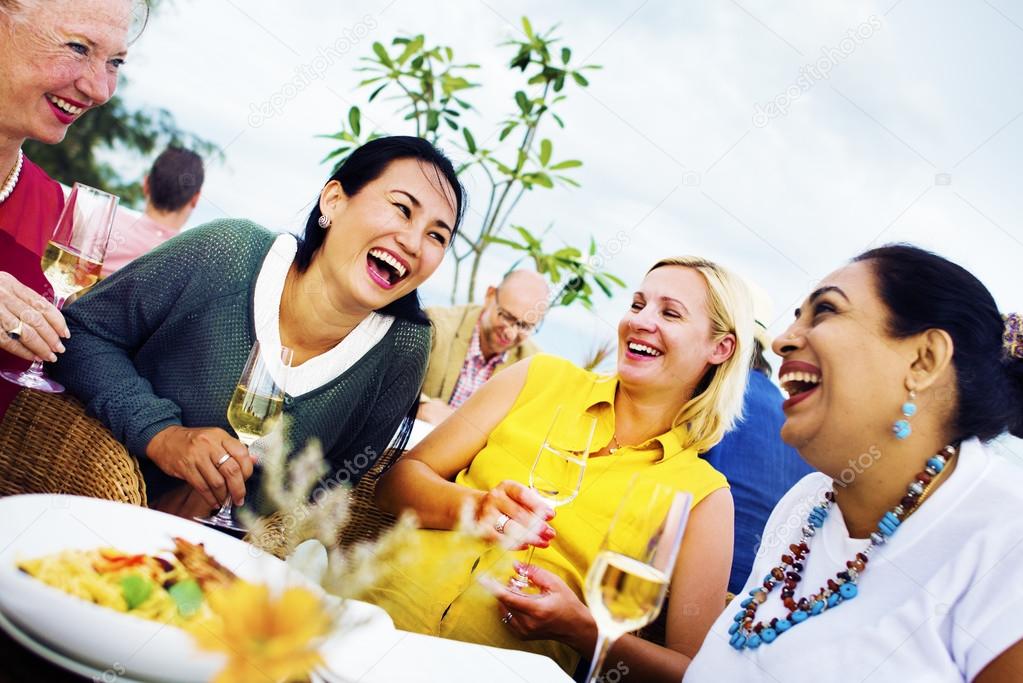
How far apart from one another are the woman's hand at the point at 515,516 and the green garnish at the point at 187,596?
736 mm

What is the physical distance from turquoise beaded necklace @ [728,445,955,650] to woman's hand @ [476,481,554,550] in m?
0.36

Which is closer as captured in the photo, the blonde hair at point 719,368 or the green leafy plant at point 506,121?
the blonde hair at point 719,368

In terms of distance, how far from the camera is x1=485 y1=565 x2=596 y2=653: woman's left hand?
1.48 meters

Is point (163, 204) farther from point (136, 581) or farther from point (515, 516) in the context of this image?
point (136, 581)

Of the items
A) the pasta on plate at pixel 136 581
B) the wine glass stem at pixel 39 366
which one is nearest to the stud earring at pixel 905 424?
the pasta on plate at pixel 136 581

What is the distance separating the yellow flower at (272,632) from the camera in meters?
0.54

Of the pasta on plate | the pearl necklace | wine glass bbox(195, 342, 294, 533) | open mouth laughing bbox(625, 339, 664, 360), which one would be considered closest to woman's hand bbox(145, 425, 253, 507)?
wine glass bbox(195, 342, 294, 533)

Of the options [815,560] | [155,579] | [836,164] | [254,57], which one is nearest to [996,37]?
[836,164]

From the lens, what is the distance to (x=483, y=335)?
469 centimetres

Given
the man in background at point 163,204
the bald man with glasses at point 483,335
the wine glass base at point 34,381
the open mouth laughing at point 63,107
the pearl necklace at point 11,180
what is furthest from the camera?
the bald man with glasses at point 483,335

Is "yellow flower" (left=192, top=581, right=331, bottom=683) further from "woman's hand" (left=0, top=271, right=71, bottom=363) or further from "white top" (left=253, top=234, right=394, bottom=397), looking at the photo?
"white top" (left=253, top=234, right=394, bottom=397)

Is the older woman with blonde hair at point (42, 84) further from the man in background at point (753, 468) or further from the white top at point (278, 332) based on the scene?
the man in background at point (753, 468)

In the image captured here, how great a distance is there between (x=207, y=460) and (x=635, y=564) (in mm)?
828

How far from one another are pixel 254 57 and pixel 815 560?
2.94 metres
